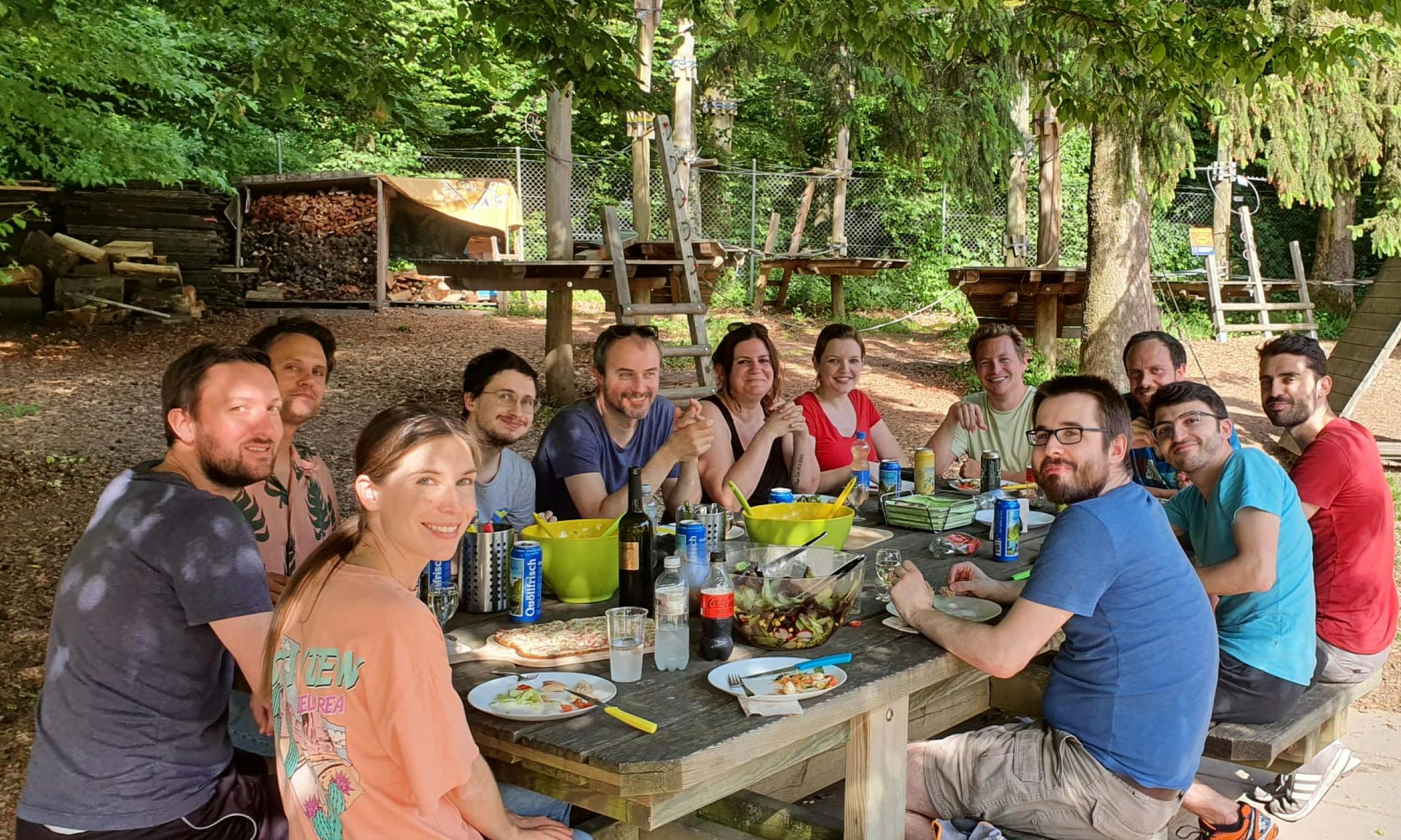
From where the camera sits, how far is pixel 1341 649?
3.78 meters

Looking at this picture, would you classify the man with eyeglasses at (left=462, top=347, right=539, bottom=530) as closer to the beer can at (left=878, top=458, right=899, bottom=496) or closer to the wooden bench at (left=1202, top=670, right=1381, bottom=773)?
the beer can at (left=878, top=458, right=899, bottom=496)

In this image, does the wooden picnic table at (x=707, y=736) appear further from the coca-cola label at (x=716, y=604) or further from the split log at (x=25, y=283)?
the split log at (x=25, y=283)

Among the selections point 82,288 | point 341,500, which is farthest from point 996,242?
point 341,500

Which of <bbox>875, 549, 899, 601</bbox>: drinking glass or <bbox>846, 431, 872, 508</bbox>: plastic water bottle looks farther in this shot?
<bbox>846, 431, 872, 508</bbox>: plastic water bottle

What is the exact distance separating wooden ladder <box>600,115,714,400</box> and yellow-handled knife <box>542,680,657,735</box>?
21.4 ft

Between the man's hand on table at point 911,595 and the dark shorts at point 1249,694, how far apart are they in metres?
1.09

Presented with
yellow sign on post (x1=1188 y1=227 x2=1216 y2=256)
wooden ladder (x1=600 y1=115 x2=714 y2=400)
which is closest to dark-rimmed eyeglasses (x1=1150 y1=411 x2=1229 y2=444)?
wooden ladder (x1=600 y1=115 x2=714 y2=400)

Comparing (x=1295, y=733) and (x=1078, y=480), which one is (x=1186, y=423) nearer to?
(x=1078, y=480)

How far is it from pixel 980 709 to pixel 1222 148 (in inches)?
544

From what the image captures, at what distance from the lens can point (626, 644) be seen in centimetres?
256

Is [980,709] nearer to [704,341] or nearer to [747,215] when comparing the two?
[704,341]

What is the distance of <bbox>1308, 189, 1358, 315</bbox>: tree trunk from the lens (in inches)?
745

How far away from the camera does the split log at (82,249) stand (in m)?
13.8

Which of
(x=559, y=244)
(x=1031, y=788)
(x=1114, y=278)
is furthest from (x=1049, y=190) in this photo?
(x=1031, y=788)
